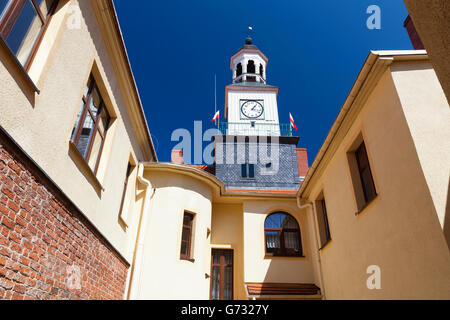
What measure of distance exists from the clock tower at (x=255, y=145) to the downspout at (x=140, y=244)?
7.12 m

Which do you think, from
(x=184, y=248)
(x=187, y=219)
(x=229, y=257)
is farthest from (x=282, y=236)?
(x=184, y=248)

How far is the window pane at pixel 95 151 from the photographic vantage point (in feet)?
20.8

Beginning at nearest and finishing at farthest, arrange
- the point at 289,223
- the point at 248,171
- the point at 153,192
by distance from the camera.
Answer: the point at 153,192
the point at 289,223
the point at 248,171

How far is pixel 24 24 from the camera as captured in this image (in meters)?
4.08

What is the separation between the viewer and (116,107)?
7383 mm

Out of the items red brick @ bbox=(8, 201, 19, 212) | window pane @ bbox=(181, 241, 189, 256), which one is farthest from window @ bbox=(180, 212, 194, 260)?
red brick @ bbox=(8, 201, 19, 212)

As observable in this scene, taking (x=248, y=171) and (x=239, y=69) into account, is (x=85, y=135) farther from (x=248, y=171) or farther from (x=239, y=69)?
(x=239, y=69)

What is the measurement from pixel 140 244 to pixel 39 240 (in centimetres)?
506

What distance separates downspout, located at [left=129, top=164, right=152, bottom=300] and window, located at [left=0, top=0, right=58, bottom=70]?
5.71m

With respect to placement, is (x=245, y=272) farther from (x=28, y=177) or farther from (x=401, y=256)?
(x=28, y=177)

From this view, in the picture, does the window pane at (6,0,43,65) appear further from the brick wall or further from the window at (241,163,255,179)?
the window at (241,163,255,179)

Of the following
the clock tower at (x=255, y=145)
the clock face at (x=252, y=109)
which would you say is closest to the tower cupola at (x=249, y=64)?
the clock tower at (x=255, y=145)

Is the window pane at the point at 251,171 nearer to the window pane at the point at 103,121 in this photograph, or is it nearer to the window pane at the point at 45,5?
the window pane at the point at 103,121
